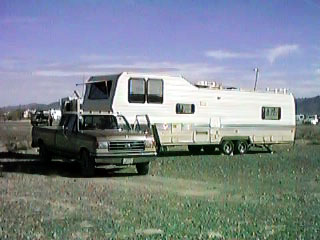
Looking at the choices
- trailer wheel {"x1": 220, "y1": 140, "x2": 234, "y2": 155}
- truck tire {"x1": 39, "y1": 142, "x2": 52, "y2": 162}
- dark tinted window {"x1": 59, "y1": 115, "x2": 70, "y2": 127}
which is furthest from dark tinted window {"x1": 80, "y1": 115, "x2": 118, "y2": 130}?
trailer wheel {"x1": 220, "y1": 140, "x2": 234, "y2": 155}

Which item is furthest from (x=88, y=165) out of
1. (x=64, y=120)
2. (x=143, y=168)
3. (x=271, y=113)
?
(x=271, y=113)

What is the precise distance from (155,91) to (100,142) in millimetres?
6994

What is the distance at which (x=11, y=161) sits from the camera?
1975 centimetres

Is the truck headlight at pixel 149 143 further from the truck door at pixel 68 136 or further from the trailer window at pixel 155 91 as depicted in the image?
the trailer window at pixel 155 91

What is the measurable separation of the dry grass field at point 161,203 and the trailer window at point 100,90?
4.27m

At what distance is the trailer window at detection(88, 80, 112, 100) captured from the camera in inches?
813

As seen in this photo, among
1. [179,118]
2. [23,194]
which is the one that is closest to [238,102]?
[179,118]

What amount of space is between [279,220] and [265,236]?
128 cm

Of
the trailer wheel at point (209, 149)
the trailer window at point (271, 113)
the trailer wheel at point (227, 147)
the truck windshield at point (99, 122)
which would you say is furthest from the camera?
the trailer window at point (271, 113)

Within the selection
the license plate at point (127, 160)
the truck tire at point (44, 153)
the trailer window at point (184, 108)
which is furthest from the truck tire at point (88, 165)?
the trailer window at point (184, 108)

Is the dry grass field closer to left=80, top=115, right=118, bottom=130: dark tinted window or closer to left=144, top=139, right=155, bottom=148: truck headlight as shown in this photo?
left=144, top=139, right=155, bottom=148: truck headlight

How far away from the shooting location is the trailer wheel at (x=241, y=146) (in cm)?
2494

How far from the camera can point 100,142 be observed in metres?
14.6

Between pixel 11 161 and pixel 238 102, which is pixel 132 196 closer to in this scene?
pixel 11 161
